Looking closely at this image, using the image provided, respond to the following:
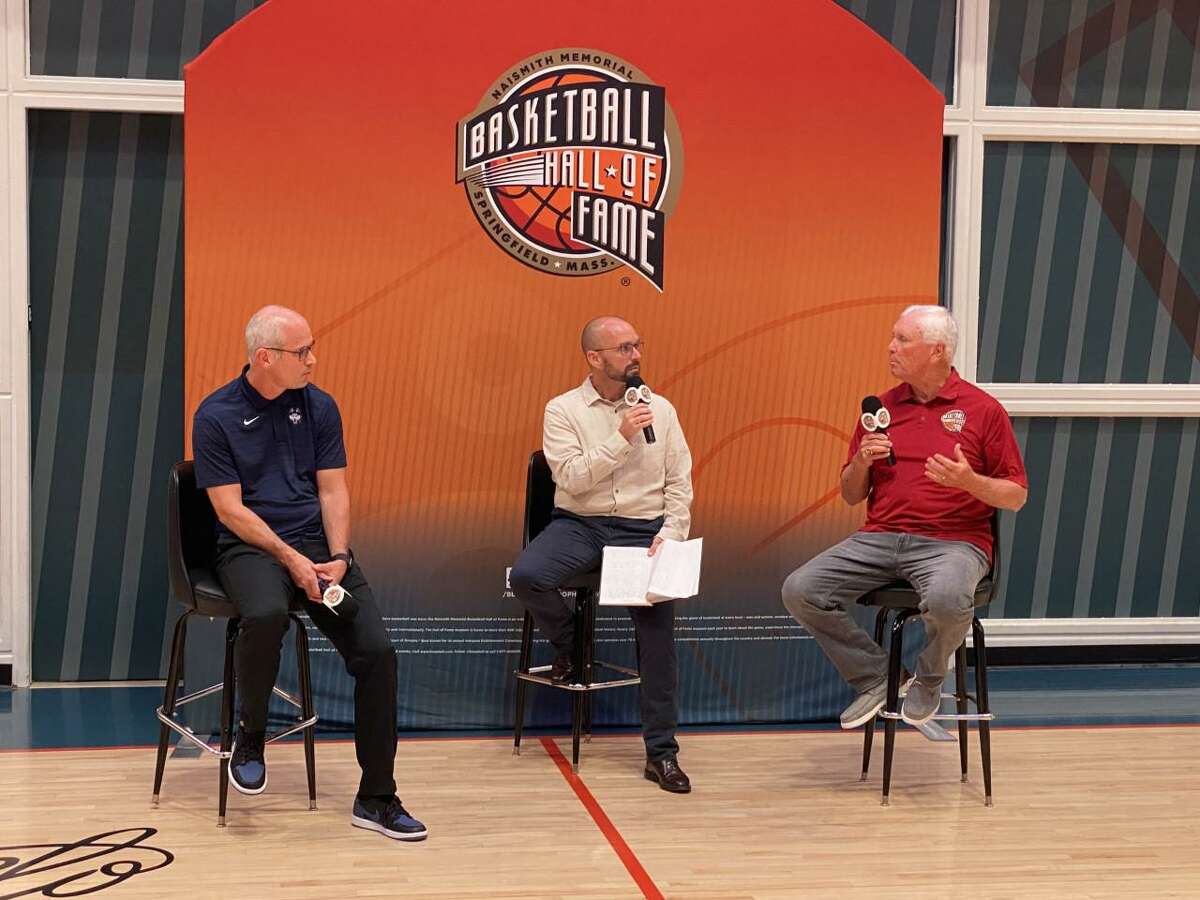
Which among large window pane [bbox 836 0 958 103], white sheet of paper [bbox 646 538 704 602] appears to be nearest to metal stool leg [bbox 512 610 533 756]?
white sheet of paper [bbox 646 538 704 602]

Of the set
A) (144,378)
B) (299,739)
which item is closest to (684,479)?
(299,739)

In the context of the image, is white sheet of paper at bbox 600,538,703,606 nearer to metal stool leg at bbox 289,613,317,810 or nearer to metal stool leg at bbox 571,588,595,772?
metal stool leg at bbox 571,588,595,772

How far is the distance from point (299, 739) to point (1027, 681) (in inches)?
114

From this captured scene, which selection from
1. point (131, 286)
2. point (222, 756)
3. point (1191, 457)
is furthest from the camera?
point (1191, 457)

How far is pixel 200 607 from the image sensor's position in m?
3.55

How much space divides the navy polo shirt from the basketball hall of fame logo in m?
1.04

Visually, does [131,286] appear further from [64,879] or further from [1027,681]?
[1027,681]

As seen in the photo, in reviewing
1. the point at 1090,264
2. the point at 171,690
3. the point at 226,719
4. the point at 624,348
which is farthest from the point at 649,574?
the point at 1090,264

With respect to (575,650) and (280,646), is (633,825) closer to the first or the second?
(575,650)

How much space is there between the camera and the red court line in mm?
3090

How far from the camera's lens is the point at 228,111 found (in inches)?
Answer: 166

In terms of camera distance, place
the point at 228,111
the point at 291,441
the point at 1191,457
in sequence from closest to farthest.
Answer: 1. the point at 291,441
2. the point at 228,111
3. the point at 1191,457

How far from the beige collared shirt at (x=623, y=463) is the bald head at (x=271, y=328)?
3.01 ft

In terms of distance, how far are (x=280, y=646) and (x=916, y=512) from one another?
1880 millimetres
